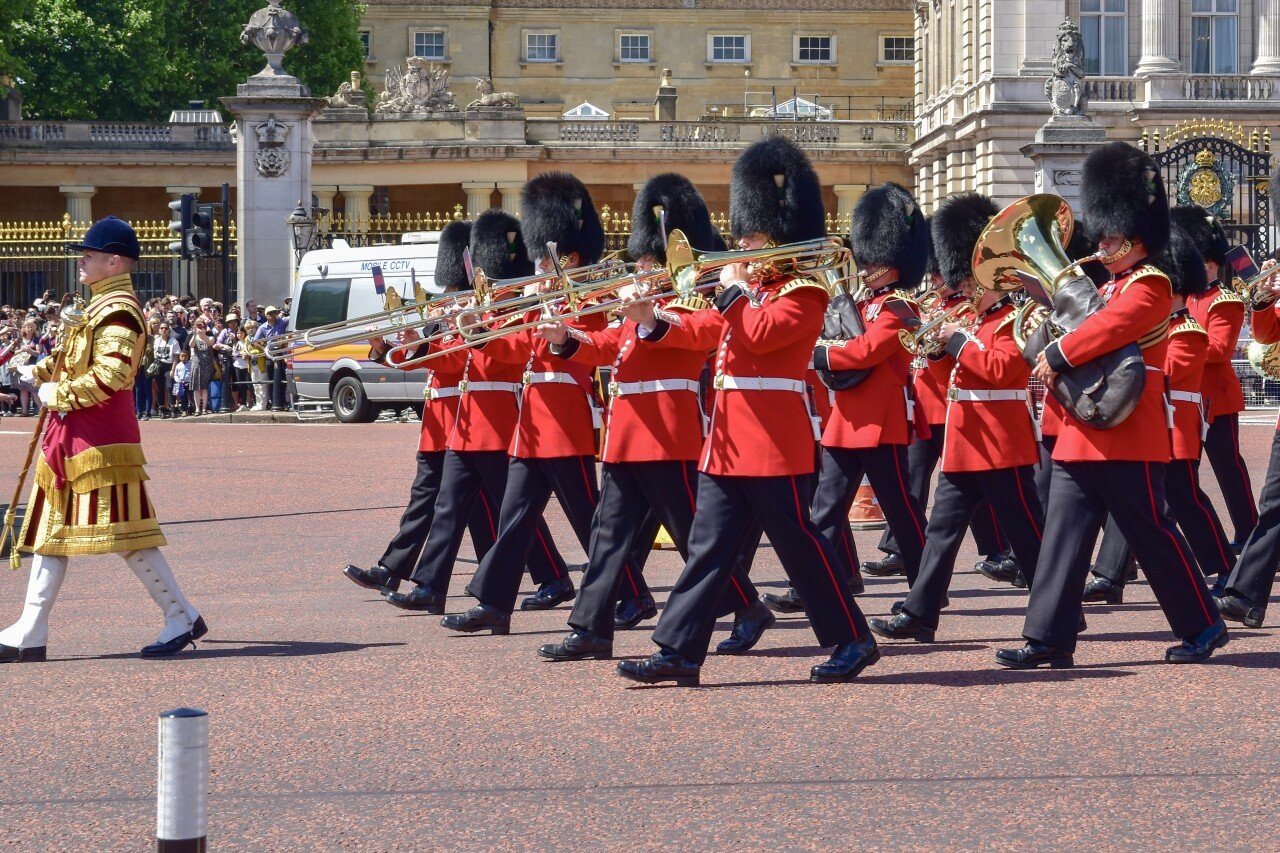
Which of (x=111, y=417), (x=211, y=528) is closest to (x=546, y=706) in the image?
(x=111, y=417)

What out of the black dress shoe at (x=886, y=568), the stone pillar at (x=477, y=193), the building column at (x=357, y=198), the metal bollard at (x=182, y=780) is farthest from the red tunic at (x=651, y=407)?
the building column at (x=357, y=198)

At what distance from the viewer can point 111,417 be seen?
7.25 m

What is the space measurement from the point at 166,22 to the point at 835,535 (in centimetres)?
3933

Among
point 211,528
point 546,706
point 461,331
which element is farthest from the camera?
point 211,528

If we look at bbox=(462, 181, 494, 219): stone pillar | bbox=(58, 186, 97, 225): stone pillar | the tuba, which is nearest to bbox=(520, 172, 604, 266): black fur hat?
the tuba

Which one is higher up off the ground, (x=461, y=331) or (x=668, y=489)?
(x=461, y=331)

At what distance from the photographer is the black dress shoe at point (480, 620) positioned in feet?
25.0

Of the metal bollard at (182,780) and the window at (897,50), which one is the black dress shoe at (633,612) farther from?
the window at (897,50)

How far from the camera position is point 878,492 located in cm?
834

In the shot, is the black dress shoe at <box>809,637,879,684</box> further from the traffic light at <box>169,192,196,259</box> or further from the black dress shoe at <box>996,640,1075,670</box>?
the traffic light at <box>169,192,196,259</box>

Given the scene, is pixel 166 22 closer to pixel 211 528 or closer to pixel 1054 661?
pixel 211 528

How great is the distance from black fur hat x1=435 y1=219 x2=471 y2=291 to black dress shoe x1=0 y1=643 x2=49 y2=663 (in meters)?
2.69

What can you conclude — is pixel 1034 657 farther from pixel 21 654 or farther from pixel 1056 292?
pixel 21 654

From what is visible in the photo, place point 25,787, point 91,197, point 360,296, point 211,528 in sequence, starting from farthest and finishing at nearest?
point 91,197
point 360,296
point 211,528
point 25,787
